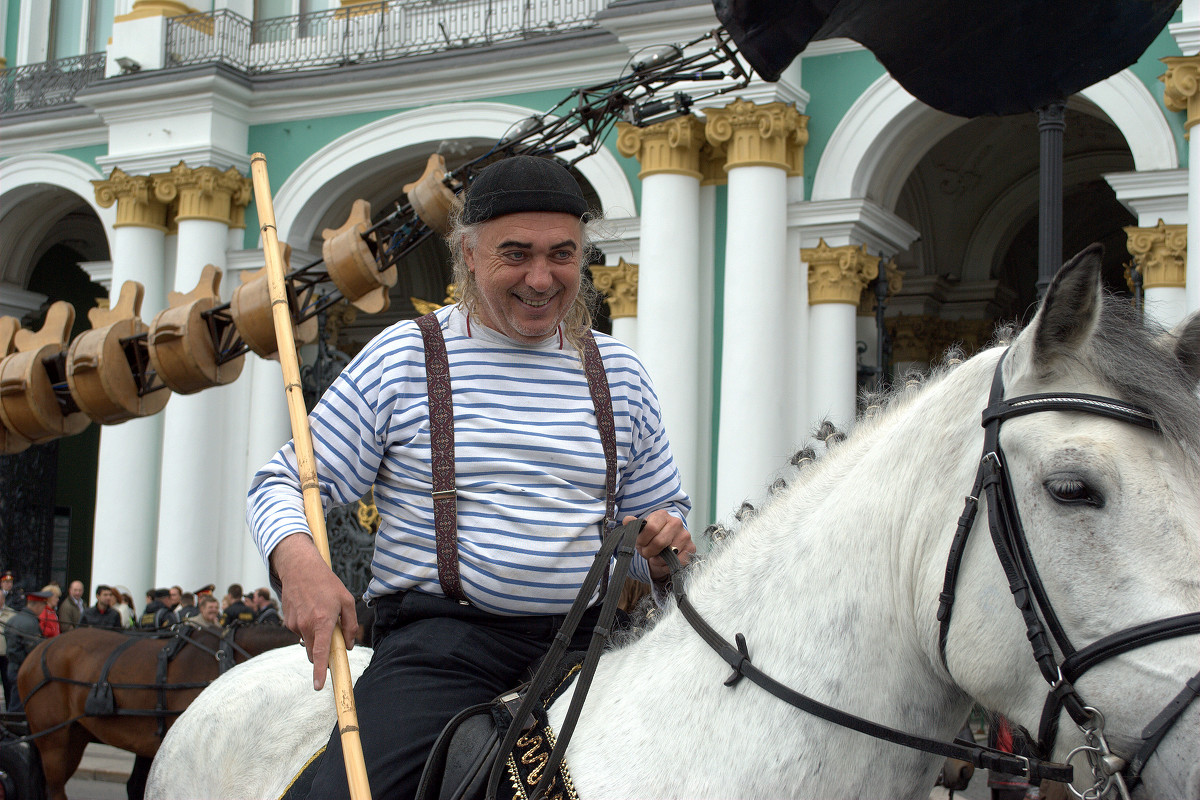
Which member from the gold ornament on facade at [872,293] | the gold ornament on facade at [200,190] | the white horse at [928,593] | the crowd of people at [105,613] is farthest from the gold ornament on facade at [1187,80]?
the gold ornament on facade at [200,190]

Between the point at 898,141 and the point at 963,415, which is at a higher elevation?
the point at 898,141

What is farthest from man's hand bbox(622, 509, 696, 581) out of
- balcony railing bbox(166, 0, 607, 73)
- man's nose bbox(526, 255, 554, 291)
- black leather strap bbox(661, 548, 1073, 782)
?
balcony railing bbox(166, 0, 607, 73)

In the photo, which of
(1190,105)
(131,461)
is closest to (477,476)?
(1190,105)

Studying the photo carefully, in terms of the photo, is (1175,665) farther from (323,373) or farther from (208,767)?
(323,373)

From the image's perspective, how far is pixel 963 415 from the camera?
5.70ft

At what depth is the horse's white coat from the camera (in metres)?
2.97

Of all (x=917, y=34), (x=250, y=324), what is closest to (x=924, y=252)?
(x=250, y=324)

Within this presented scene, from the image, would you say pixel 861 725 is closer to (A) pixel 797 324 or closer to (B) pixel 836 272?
(B) pixel 836 272

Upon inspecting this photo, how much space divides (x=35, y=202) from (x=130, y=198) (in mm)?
3507

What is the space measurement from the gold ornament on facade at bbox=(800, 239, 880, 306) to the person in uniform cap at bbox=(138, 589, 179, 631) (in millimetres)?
6889

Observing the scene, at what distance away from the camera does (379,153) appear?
46.7ft

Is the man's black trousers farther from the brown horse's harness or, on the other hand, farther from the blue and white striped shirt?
the brown horse's harness

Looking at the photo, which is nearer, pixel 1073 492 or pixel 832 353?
pixel 1073 492

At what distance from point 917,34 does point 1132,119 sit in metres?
8.76
